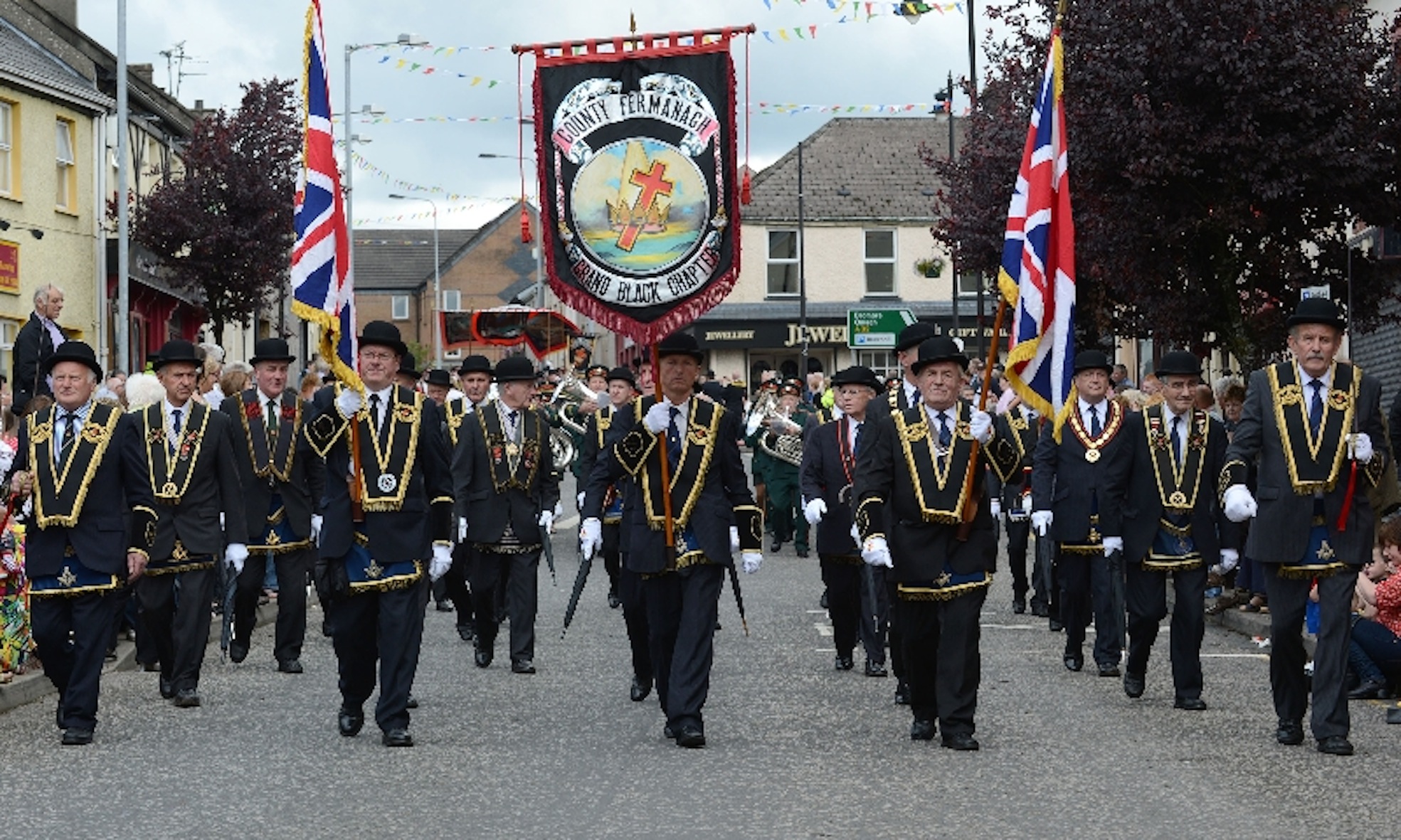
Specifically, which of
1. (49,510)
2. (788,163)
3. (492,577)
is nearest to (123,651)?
(492,577)

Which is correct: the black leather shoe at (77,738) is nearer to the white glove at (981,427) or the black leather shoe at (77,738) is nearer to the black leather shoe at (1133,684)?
the white glove at (981,427)

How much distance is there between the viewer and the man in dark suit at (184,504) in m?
12.2

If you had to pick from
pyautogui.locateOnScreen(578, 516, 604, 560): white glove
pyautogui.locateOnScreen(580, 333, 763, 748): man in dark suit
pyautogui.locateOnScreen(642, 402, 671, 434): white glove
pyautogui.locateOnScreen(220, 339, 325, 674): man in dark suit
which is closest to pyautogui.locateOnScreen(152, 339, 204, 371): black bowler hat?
pyautogui.locateOnScreen(220, 339, 325, 674): man in dark suit

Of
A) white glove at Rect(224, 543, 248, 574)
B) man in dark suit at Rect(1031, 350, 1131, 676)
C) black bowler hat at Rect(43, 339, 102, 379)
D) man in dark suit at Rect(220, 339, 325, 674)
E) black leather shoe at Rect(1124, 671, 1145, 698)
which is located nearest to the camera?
black bowler hat at Rect(43, 339, 102, 379)

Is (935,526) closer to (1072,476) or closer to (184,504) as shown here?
(1072,476)

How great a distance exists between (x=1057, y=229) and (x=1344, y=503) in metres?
1.95

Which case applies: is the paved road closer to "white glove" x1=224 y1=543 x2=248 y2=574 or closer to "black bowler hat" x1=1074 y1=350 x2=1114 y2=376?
"white glove" x1=224 y1=543 x2=248 y2=574

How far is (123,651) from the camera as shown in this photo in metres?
14.2

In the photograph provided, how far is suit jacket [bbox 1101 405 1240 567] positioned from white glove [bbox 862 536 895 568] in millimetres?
2612

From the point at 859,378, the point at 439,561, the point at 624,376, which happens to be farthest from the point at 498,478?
the point at 624,376

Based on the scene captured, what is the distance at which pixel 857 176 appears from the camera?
5909 cm

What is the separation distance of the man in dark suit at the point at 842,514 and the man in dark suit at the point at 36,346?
7.42 metres

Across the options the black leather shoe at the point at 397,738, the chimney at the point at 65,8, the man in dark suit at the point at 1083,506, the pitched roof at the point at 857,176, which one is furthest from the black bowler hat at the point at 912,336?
the pitched roof at the point at 857,176

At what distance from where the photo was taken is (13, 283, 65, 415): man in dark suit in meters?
19.0
